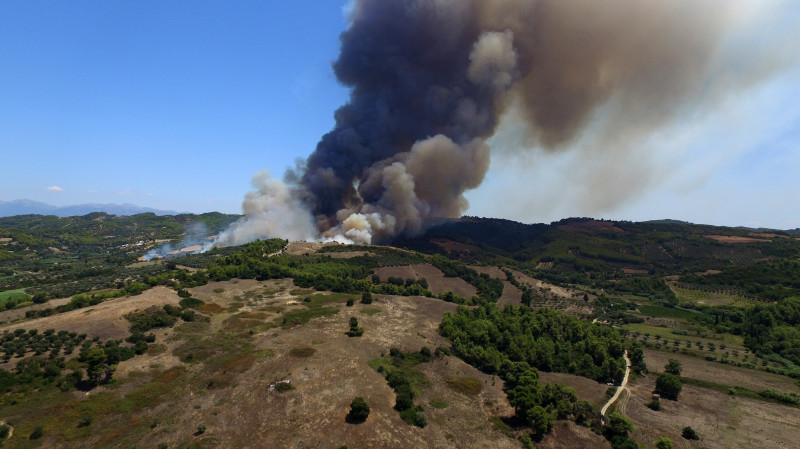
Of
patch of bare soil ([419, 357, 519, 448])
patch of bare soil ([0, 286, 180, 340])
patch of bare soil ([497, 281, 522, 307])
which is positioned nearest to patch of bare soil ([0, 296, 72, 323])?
patch of bare soil ([0, 286, 180, 340])

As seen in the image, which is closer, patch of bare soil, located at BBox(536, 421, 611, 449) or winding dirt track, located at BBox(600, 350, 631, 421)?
patch of bare soil, located at BBox(536, 421, 611, 449)

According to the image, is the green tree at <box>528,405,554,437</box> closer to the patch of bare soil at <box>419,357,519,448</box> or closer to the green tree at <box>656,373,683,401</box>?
the patch of bare soil at <box>419,357,519,448</box>

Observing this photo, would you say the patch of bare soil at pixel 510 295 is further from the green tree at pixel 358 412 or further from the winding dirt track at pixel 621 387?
the green tree at pixel 358 412

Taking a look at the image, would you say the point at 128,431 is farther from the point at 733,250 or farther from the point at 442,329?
the point at 733,250

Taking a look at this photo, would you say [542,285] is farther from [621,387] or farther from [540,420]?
[540,420]

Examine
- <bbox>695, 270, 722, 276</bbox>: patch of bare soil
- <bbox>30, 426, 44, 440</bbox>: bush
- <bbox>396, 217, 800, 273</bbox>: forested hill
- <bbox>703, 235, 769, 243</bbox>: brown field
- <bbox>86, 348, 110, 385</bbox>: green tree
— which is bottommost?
<bbox>30, 426, 44, 440</bbox>: bush

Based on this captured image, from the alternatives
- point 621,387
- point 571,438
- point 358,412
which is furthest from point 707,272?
point 358,412

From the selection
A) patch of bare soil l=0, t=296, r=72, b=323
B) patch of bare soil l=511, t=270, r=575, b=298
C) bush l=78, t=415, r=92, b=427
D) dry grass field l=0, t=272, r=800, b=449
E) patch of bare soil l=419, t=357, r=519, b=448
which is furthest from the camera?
patch of bare soil l=511, t=270, r=575, b=298

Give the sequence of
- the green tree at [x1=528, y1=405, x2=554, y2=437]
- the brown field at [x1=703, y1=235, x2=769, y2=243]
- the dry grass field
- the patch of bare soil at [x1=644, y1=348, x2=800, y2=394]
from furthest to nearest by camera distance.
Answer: the brown field at [x1=703, y1=235, x2=769, y2=243] < the patch of bare soil at [x1=644, y1=348, x2=800, y2=394] < the green tree at [x1=528, y1=405, x2=554, y2=437] < the dry grass field
